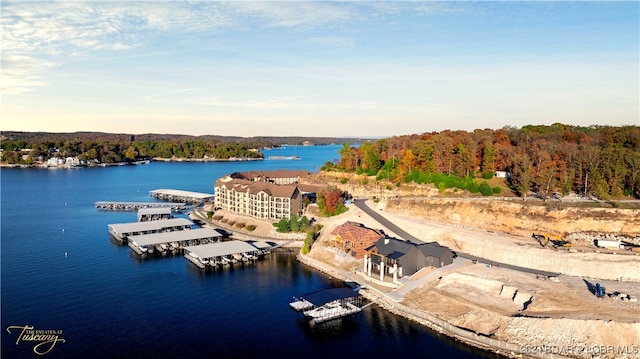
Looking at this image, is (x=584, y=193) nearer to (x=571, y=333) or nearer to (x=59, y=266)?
(x=571, y=333)

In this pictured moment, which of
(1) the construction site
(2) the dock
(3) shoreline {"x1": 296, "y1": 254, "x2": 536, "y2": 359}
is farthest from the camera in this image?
(2) the dock

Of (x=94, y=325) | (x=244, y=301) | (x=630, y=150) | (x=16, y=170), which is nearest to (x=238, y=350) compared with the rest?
(x=244, y=301)

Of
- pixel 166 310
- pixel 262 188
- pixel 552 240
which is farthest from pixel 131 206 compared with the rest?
pixel 552 240

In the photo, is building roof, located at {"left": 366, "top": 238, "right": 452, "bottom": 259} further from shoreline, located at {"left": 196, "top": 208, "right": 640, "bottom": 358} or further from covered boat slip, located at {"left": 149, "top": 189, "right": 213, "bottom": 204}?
covered boat slip, located at {"left": 149, "top": 189, "right": 213, "bottom": 204}

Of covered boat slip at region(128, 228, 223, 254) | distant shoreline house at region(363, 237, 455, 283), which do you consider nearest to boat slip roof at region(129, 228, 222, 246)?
covered boat slip at region(128, 228, 223, 254)

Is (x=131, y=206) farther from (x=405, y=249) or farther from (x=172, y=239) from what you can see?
(x=405, y=249)
